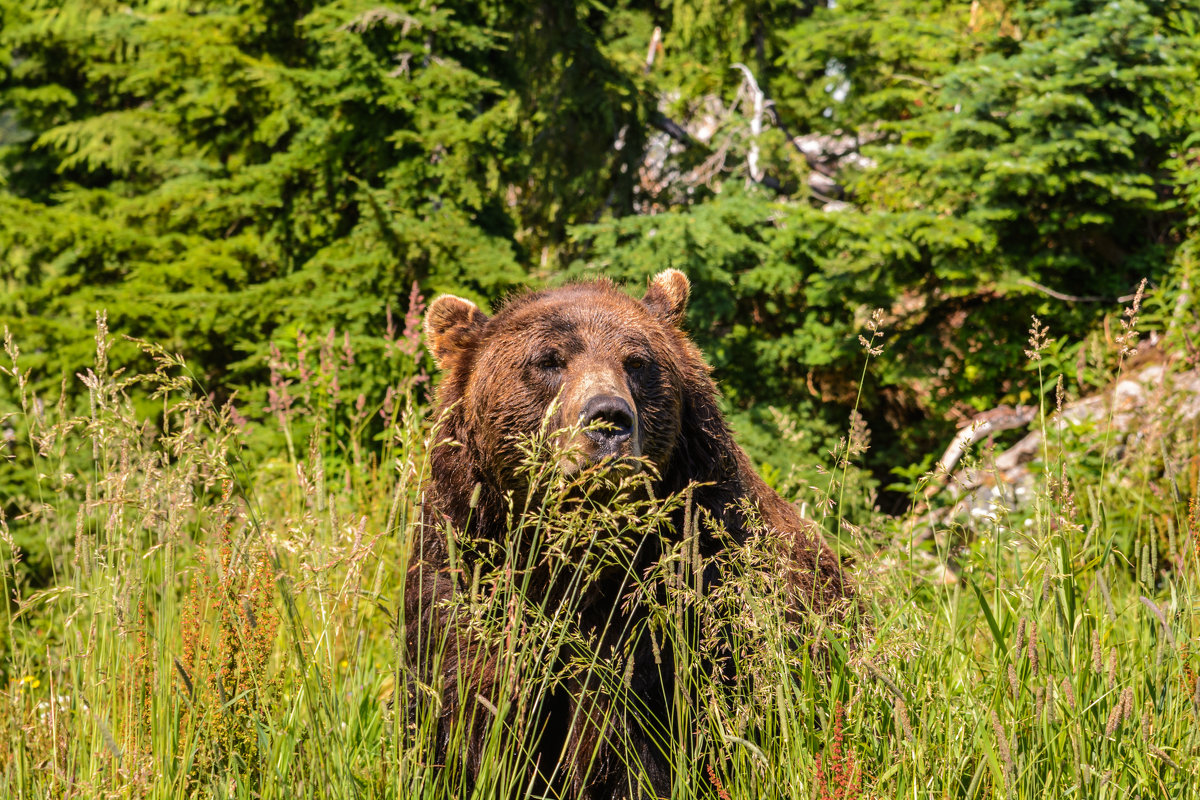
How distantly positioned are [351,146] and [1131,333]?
25.4 ft

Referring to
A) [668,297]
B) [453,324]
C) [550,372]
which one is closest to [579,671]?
[550,372]

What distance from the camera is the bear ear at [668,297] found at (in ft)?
12.1

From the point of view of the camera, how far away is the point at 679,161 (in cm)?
1064

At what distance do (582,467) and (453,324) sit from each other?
42.3 inches

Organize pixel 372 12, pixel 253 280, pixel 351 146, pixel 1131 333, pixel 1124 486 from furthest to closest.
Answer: pixel 253 280 < pixel 351 146 < pixel 372 12 < pixel 1124 486 < pixel 1131 333

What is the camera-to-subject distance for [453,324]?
3572 mm

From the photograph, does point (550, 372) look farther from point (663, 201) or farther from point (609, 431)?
point (663, 201)

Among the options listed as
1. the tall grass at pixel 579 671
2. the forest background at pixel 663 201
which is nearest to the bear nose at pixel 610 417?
the tall grass at pixel 579 671

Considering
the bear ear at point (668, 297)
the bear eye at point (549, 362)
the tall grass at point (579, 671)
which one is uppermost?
the bear ear at point (668, 297)

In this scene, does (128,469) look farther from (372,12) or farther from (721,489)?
(372,12)

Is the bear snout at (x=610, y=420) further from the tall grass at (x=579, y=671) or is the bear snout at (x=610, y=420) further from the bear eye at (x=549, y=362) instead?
the bear eye at (x=549, y=362)

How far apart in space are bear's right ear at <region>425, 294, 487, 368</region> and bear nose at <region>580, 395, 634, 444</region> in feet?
3.37

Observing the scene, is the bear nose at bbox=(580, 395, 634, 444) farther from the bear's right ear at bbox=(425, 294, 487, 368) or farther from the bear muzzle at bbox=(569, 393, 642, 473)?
the bear's right ear at bbox=(425, 294, 487, 368)

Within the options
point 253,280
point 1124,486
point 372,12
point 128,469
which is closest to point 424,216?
point 372,12
